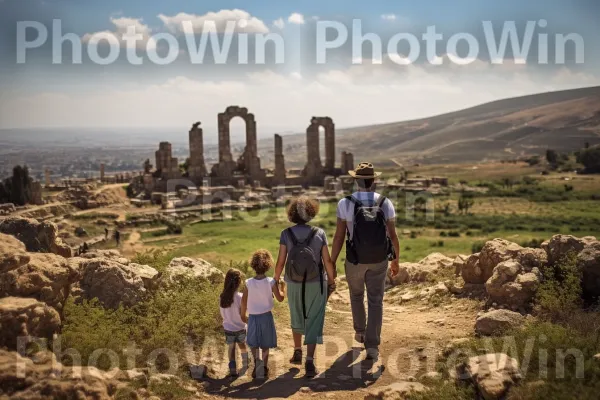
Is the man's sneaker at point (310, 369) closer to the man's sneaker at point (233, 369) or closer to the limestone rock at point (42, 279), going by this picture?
the man's sneaker at point (233, 369)

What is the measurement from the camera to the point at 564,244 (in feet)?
25.9

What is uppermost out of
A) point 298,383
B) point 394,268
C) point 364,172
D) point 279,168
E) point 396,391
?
point 279,168

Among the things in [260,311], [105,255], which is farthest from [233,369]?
[105,255]

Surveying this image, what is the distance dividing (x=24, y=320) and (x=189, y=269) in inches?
143

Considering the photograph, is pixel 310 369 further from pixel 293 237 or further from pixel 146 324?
pixel 146 324

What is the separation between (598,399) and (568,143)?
114 m

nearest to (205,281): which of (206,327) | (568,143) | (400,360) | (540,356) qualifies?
(206,327)

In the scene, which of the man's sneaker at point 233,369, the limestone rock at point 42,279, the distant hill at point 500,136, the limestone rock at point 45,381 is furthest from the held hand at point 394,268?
the distant hill at point 500,136

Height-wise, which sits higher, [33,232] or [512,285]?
[33,232]

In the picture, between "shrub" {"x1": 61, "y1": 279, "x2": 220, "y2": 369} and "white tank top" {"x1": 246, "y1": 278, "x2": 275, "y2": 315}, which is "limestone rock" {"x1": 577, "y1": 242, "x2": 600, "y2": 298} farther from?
"shrub" {"x1": 61, "y1": 279, "x2": 220, "y2": 369}

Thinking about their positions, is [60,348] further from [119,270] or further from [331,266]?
[331,266]

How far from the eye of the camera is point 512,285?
296 inches

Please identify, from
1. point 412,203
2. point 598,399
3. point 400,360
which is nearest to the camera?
point 598,399

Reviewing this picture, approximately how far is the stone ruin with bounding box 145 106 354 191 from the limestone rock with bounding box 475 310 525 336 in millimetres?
32008
